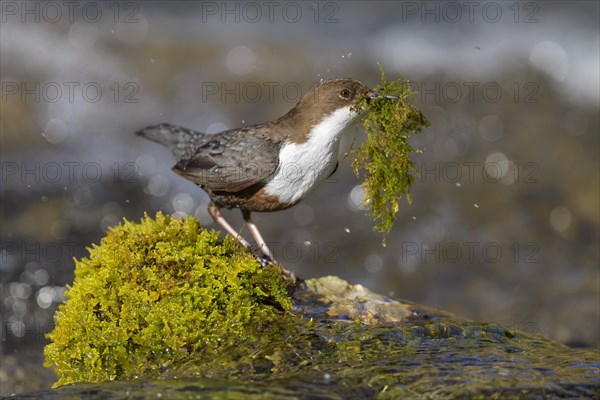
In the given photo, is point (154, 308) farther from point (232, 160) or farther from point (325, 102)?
point (325, 102)

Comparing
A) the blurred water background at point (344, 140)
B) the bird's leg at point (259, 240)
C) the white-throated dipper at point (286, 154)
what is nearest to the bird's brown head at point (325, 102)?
the white-throated dipper at point (286, 154)

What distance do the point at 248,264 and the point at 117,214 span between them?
5051 millimetres

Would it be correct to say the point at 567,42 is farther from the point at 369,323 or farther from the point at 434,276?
the point at 369,323

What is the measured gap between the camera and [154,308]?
12.3 ft

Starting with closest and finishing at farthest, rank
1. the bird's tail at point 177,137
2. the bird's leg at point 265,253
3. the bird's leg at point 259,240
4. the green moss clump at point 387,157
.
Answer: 1. the green moss clump at point 387,157
2. the bird's leg at point 265,253
3. the bird's leg at point 259,240
4. the bird's tail at point 177,137

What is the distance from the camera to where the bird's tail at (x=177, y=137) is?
18.2 ft

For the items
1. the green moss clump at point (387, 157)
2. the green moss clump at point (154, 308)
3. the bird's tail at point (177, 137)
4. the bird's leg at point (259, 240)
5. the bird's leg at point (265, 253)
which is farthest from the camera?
the bird's tail at point (177, 137)

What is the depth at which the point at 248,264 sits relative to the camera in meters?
3.94

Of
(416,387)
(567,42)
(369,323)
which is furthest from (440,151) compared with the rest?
(416,387)

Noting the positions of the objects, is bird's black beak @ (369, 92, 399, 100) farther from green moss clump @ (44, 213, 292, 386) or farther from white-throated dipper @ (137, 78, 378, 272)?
green moss clump @ (44, 213, 292, 386)

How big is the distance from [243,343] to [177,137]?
Result: 2.39 meters

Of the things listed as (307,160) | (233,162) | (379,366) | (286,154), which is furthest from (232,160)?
(379,366)

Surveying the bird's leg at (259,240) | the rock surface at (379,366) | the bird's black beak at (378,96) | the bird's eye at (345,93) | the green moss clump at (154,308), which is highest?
the bird's eye at (345,93)

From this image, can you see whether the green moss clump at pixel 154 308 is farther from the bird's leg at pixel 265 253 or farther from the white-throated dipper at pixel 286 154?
the white-throated dipper at pixel 286 154
